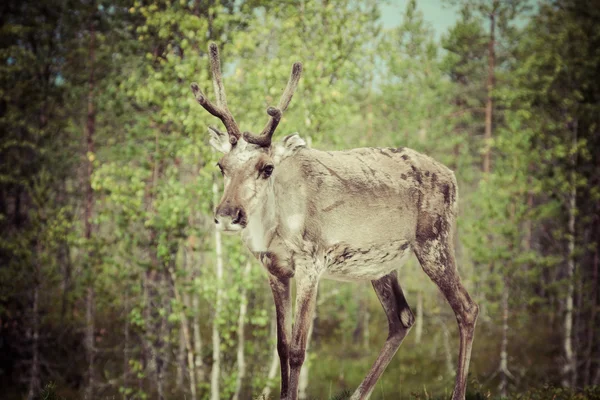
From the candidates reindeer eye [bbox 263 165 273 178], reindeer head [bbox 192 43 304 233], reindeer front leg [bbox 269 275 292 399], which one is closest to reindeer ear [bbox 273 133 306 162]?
reindeer head [bbox 192 43 304 233]

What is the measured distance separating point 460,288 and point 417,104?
1705 centimetres

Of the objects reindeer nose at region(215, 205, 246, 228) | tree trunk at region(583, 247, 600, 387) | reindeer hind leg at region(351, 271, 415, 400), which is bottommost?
tree trunk at region(583, 247, 600, 387)

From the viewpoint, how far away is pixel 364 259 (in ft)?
16.4

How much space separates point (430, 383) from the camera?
20.8 meters

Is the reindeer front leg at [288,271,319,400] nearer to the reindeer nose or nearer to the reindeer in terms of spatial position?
the reindeer

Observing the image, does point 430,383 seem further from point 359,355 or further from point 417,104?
point 417,104

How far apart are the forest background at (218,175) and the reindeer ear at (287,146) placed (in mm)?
5482

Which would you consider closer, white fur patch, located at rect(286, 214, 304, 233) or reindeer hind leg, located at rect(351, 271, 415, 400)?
white fur patch, located at rect(286, 214, 304, 233)

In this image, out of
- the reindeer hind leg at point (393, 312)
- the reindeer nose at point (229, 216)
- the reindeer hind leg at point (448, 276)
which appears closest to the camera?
the reindeer nose at point (229, 216)

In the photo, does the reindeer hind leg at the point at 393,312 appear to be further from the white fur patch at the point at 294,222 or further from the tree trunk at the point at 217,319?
the tree trunk at the point at 217,319

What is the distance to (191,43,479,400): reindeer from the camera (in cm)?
450

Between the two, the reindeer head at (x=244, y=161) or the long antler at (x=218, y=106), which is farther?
the long antler at (x=218, y=106)

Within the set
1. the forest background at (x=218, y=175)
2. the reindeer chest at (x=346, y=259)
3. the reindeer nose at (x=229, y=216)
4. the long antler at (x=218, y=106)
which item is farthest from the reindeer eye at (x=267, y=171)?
the forest background at (x=218, y=175)

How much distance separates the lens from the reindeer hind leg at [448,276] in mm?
5215
